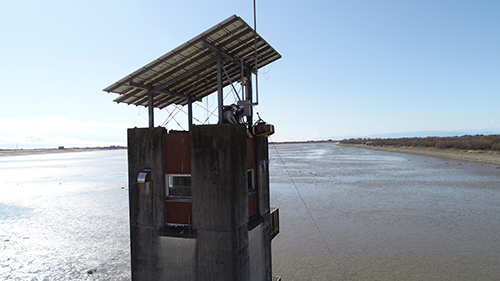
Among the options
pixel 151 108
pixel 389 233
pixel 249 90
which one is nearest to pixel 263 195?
pixel 249 90

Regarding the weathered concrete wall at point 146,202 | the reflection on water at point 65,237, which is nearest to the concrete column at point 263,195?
the weathered concrete wall at point 146,202

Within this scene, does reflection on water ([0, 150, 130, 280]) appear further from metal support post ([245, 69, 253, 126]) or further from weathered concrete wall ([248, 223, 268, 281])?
metal support post ([245, 69, 253, 126])

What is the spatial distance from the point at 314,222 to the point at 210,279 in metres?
13.9

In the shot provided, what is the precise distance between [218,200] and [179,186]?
1337mm

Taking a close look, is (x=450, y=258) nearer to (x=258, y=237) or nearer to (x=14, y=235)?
(x=258, y=237)

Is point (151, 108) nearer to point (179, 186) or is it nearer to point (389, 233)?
point (179, 186)

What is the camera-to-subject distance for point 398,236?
17.4 m

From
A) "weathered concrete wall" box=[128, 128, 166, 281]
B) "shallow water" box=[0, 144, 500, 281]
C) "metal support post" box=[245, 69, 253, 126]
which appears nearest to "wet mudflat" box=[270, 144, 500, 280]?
"shallow water" box=[0, 144, 500, 281]

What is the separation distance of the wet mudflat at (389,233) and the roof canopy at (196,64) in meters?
8.72

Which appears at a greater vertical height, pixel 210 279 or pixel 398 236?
pixel 210 279

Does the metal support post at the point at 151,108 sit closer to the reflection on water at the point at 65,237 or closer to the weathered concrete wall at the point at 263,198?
the weathered concrete wall at the point at 263,198

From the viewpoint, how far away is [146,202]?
321 inches

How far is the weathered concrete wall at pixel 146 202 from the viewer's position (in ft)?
26.2

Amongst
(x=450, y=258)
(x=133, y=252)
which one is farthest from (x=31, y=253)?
(x=450, y=258)
